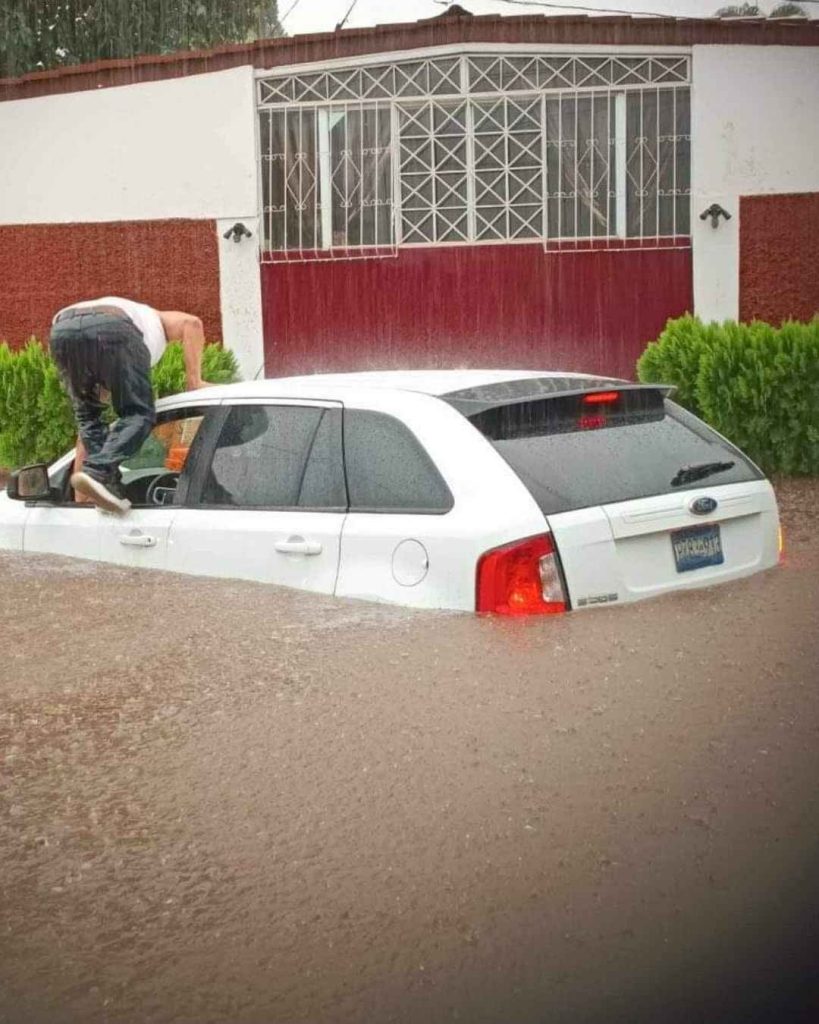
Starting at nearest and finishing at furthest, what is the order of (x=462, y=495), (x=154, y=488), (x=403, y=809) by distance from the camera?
(x=403, y=809) → (x=462, y=495) → (x=154, y=488)

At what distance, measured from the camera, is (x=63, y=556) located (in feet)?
24.6

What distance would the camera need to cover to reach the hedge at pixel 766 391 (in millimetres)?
11789

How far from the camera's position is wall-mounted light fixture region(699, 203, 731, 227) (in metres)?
15.0

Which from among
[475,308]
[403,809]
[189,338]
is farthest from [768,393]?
[403,809]

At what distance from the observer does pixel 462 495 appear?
584cm

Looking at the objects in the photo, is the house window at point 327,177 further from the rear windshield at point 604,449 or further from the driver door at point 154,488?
the rear windshield at point 604,449

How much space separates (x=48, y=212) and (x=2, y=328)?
1.32 meters

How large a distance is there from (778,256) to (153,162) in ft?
19.7

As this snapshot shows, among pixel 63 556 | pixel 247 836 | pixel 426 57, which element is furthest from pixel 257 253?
pixel 247 836

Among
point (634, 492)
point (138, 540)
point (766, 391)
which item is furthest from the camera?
point (766, 391)

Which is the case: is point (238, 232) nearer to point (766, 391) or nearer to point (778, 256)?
point (778, 256)

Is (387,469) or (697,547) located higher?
(387,469)

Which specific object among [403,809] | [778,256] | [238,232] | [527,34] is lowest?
[403,809]

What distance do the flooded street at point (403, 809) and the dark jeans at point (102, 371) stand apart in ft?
3.19
